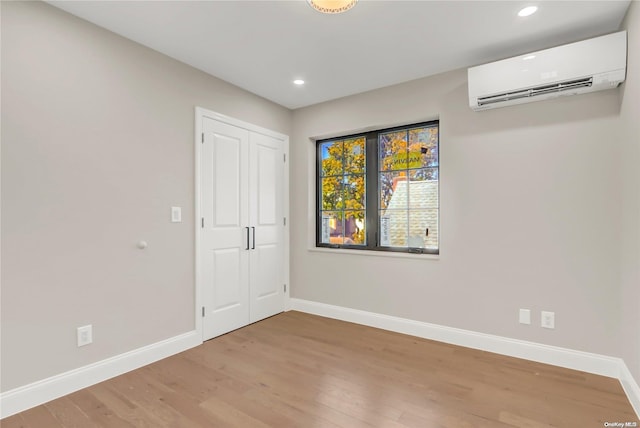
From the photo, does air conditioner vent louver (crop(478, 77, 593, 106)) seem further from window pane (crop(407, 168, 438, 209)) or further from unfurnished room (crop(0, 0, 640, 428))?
window pane (crop(407, 168, 438, 209))

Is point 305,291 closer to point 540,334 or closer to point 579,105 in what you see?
point 540,334

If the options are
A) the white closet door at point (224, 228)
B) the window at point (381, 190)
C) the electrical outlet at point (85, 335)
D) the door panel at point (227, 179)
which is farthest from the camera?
the window at point (381, 190)

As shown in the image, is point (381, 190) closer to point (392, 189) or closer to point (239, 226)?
point (392, 189)

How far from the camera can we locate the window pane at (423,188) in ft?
10.7

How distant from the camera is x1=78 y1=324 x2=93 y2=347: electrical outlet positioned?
7.26 ft

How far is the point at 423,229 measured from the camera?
3.31 meters

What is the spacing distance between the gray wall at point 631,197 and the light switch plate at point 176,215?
3.35m

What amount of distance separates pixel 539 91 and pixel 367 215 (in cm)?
194

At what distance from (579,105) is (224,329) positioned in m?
3.72

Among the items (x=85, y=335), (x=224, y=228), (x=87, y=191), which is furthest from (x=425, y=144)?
(x=85, y=335)

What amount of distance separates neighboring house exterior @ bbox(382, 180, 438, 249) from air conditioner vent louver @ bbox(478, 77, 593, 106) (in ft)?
2.95

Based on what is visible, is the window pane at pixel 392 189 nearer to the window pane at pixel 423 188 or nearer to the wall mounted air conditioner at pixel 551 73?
the window pane at pixel 423 188

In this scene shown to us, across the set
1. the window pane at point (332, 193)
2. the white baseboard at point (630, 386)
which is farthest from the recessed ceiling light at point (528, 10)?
the white baseboard at point (630, 386)

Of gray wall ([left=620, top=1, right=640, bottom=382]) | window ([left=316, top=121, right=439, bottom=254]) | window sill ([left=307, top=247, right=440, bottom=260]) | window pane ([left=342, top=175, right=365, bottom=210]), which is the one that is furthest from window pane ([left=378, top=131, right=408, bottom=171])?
gray wall ([left=620, top=1, right=640, bottom=382])
